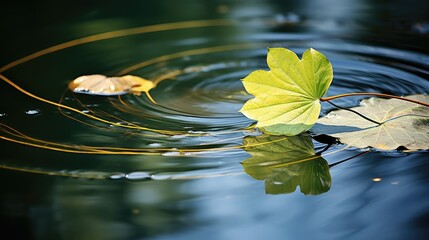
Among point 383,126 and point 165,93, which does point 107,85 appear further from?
point 383,126

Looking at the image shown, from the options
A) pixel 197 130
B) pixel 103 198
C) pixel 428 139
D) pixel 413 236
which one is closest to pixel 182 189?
pixel 103 198

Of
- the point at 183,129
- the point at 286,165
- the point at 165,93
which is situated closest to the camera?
the point at 286,165

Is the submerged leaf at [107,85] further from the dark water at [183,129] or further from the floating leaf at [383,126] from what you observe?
the floating leaf at [383,126]

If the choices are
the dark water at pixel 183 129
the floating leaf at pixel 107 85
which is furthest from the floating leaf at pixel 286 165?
the floating leaf at pixel 107 85

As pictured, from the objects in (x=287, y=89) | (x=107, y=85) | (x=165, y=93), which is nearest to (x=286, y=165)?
(x=287, y=89)

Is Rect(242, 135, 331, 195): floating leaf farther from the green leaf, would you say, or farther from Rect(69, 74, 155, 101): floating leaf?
Rect(69, 74, 155, 101): floating leaf

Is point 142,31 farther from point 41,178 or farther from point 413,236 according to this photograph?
point 413,236
